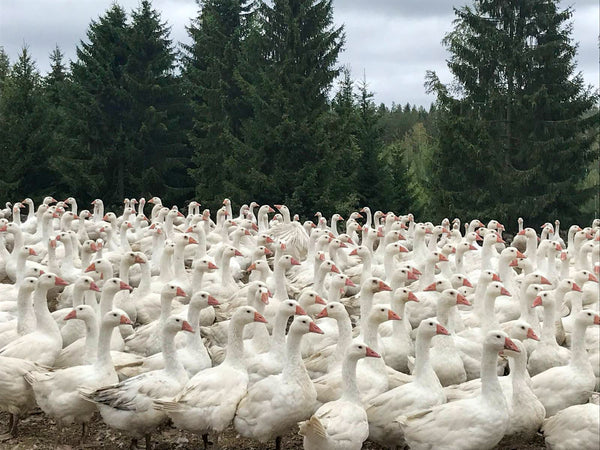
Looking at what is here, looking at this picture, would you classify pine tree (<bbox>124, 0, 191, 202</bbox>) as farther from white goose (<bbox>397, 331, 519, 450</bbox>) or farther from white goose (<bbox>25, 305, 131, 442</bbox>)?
white goose (<bbox>397, 331, 519, 450</bbox>)

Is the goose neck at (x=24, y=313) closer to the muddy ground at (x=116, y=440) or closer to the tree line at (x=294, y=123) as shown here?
the muddy ground at (x=116, y=440)

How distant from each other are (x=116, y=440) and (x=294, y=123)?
1928cm

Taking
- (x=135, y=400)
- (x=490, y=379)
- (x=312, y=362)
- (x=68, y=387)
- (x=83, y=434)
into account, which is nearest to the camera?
(x=490, y=379)

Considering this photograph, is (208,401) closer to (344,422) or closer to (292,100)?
(344,422)

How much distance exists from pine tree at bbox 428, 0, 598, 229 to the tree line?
0.06 metres

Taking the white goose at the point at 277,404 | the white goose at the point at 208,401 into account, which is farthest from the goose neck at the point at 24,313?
the white goose at the point at 277,404

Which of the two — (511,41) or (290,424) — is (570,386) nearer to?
(290,424)

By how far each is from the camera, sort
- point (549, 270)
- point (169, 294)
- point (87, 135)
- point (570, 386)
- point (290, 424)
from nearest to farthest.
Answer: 1. point (290, 424)
2. point (570, 386)
3. point (169, 294)
4. point (549, 270)
5. point (87, 135)

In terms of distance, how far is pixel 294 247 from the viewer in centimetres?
1575

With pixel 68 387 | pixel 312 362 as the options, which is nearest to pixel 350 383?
pixel 312 362

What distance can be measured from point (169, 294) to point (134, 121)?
76.5 ft

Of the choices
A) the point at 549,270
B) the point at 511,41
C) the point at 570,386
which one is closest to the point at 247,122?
the point at 511,41

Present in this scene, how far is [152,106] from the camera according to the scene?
98.6 feet

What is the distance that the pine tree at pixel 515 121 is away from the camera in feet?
86.8
